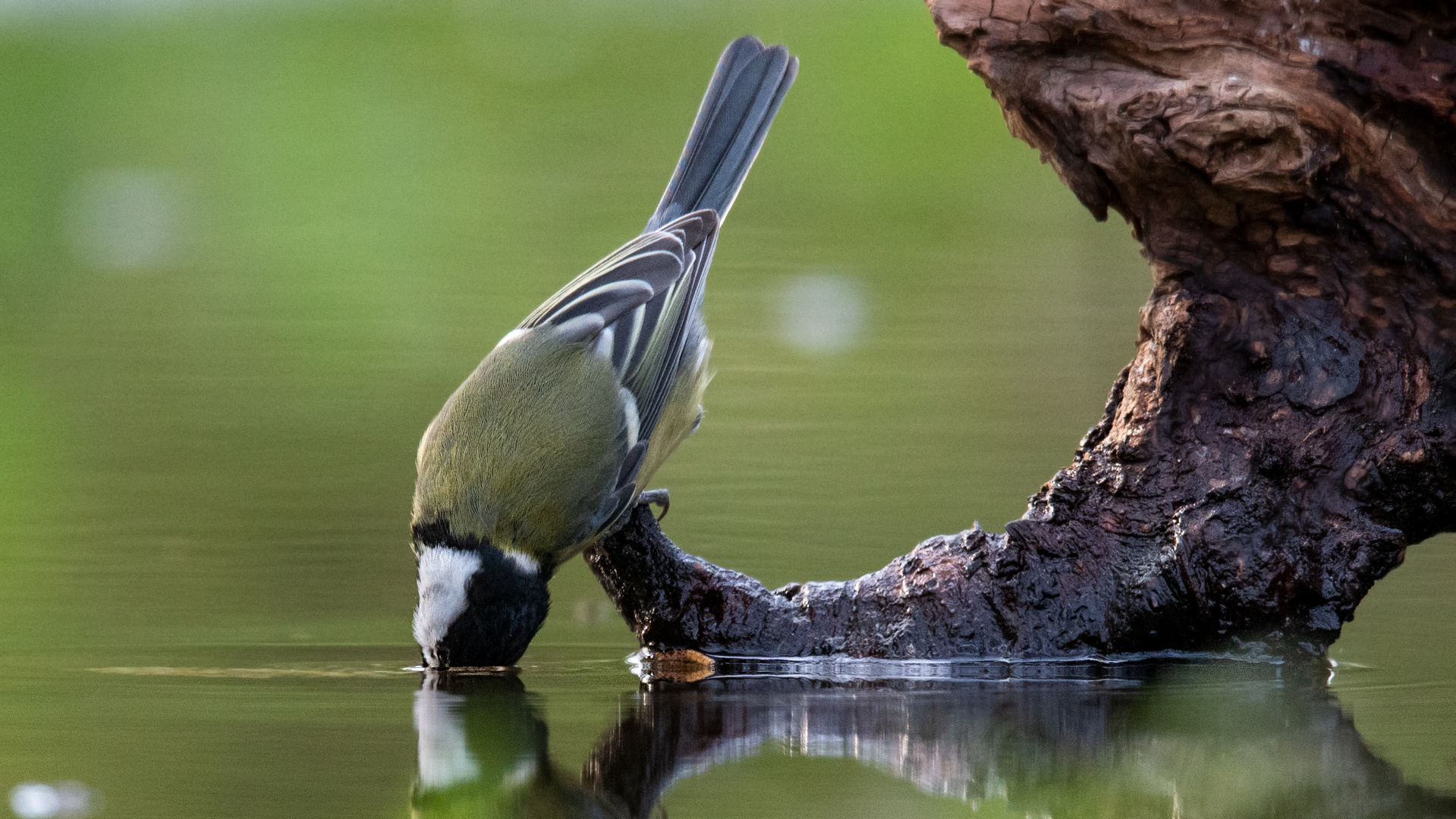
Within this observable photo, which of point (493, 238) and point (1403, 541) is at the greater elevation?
point (493, 238)

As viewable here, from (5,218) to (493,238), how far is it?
2.43 meters

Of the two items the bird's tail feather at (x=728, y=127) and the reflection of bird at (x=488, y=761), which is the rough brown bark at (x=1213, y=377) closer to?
the reflection of bird at (x=488, y=761)

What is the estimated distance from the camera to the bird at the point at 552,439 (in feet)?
12.8

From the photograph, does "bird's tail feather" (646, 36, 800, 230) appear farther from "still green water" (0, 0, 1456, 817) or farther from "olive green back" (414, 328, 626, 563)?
"olive green back" (414, 328, 626, 563)

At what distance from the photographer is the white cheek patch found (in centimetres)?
378

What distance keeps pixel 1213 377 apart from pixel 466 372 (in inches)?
131

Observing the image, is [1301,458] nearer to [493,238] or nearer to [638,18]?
[493,238]

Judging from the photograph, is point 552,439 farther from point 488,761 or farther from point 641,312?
point 488,761

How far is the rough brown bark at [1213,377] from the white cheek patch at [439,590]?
1.36ft

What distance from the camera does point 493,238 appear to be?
9.16m

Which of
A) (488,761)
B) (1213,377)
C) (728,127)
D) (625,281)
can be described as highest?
(728,127)

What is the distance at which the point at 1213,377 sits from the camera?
3.85 m

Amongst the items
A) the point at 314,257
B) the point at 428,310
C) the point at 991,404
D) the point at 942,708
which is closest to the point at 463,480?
the point at 942,708

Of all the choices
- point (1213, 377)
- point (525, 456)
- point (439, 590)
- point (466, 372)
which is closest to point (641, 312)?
point (525, 456)
